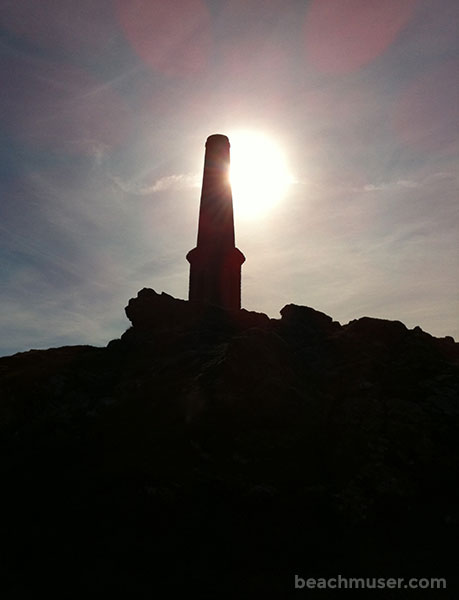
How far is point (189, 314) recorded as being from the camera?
78.0 ft

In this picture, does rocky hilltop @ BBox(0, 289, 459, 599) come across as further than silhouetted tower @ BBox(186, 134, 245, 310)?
No

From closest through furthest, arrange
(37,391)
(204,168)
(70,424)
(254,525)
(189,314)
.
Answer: (254,525)
(70,424)
(37,391)
(189,314)
(204,168)

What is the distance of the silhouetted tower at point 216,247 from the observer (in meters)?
30.7

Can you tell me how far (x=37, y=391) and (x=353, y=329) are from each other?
15177 mm

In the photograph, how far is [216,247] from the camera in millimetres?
31172

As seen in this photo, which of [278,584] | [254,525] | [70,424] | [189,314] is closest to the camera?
[278,584]

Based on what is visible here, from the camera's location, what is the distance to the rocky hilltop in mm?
9219

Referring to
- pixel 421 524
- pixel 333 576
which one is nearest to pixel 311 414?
pixel 421 524

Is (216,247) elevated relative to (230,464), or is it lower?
elevated

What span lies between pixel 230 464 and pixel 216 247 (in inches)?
802

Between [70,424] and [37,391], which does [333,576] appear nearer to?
[70,424]

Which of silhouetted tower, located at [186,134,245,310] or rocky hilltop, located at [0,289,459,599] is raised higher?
silhouetted tower, located at [186,134,245,310]

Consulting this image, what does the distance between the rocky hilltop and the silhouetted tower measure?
908cm

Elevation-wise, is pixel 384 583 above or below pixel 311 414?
below
